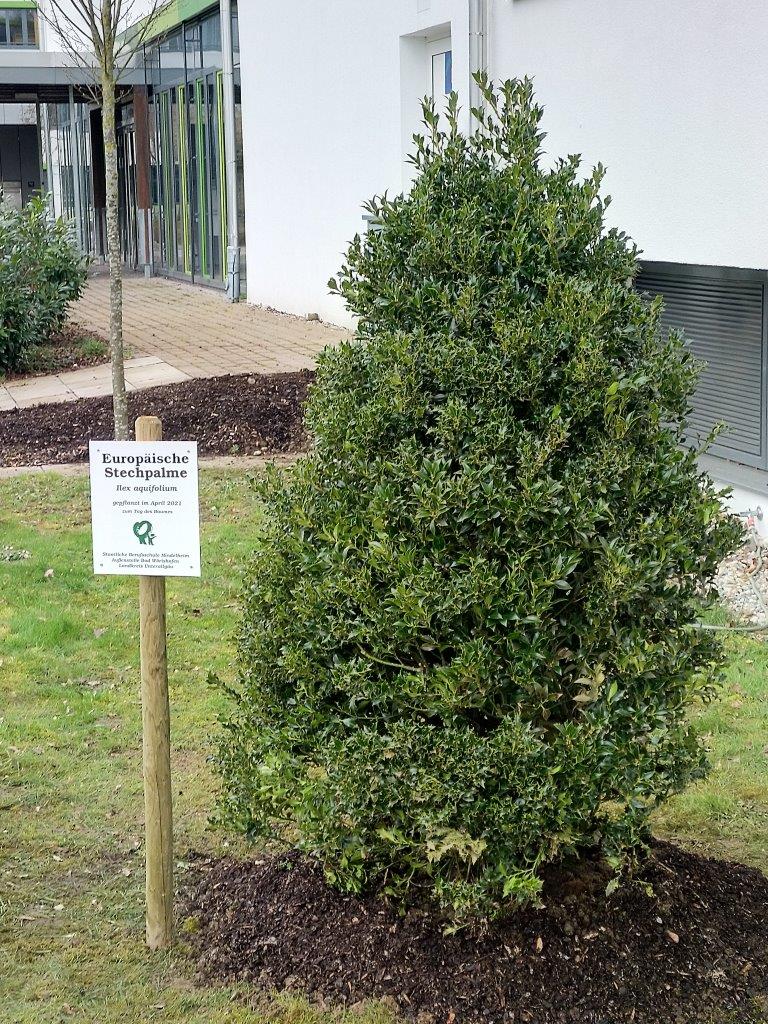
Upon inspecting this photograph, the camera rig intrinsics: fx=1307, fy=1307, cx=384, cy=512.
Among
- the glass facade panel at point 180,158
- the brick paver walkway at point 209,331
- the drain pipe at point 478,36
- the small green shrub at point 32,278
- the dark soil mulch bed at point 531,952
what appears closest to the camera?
the dark soil mulch bed at point 531,952

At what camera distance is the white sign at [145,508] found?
375cm

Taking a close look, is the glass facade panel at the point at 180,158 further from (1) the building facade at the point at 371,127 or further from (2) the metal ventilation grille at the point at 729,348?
(2) the metal ventilation grille at the point at 729,348

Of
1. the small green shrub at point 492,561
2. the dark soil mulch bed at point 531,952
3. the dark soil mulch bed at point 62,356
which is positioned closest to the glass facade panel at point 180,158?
the dark soil mulch bed at point 62,356

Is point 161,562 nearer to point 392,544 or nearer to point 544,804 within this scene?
point 392,544

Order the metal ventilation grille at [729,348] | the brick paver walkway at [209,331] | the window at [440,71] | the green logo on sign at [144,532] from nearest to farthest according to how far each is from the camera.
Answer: the green logo on sign at [144,532] → the metal ventilation grille at [729,348] → the window at [440,71] → the brick paver walkway at [209,331]

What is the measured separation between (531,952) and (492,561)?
1.13 meters

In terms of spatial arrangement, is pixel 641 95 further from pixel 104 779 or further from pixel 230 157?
pixel 230 157

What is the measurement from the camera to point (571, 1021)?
3.35m

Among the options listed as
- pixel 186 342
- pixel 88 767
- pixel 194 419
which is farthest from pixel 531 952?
pixel 186 342

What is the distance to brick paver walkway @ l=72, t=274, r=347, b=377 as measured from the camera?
47.7 feet

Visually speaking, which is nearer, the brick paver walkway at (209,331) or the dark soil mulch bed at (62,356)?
the brick paver walkway at (209,331)

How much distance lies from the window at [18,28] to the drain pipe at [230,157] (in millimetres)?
23877

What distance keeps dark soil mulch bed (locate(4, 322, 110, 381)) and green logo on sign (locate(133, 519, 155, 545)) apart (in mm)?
11647

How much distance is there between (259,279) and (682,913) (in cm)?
1753
